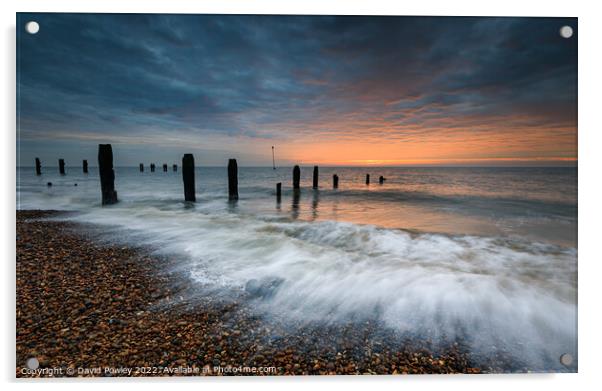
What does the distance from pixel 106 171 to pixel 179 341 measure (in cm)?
798

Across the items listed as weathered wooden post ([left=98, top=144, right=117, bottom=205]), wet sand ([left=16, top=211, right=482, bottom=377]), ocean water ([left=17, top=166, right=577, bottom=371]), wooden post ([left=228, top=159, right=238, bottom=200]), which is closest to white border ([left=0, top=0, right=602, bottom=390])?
ocean water ([left=17, top=166, right=577, bottom=371])

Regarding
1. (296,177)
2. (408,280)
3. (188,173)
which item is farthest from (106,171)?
(296,177)

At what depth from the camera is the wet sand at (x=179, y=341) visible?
2145 millimetres

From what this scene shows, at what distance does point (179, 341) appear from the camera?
2.23m

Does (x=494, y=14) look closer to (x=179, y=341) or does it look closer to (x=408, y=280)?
(x=408, y=280)

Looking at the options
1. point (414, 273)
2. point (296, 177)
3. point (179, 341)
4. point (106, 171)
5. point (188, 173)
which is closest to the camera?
point (179, 341)

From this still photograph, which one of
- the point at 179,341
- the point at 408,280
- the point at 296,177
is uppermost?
the point at 296,177

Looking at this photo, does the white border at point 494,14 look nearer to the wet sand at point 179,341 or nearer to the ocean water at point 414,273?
the ocean water at point 414,273

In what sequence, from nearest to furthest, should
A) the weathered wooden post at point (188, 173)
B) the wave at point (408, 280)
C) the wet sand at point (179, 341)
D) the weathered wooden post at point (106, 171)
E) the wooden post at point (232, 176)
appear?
the wet sand at point (179, 341) < the wave at point (408, 280) < the weathered wooden post at point (106, 171) < the weathered wooden post at point (188, 173) < the wooden post at point (232, 176)

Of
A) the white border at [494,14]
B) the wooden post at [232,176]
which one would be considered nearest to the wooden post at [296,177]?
the wooden post at [232,176]

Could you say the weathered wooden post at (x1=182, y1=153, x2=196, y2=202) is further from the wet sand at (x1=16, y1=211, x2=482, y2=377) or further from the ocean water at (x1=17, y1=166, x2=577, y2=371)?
the wet sand at (x1=16, y1=211, x2=482, y2=377)

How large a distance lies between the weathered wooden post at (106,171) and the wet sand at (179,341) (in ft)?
20.0

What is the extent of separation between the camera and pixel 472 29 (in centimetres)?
324

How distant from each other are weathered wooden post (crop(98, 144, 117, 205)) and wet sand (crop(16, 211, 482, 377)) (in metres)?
6.10
